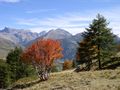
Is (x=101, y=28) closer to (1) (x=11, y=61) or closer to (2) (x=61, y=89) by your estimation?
(2) (x=61, y=89)

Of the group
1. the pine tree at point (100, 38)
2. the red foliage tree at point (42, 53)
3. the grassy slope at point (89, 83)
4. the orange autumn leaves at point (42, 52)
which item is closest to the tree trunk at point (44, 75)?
the red foliage tree at point (42, 53)

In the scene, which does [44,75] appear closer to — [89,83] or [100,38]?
[100,38]

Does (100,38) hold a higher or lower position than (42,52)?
higher

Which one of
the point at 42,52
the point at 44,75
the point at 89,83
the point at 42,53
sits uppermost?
the point at 42,52

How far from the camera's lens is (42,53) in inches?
2036

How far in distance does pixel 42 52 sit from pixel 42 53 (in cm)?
18

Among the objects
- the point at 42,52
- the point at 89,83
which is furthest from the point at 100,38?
the point at 89,83

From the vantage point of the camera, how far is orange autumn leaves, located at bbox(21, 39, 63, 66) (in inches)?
2028

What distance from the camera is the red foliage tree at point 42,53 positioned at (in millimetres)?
51531

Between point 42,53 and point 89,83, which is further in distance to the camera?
point 42,53

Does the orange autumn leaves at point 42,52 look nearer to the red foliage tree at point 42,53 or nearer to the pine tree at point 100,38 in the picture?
the red foliage tree at point 42,53

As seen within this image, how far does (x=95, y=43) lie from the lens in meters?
62.6

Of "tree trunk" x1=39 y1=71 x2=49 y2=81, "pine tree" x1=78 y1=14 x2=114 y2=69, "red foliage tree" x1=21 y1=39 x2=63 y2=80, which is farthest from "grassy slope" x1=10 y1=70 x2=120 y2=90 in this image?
"pine tree" x1=78 y1=14 x2=114 y2=69

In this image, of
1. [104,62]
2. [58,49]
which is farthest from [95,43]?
[58,49]
